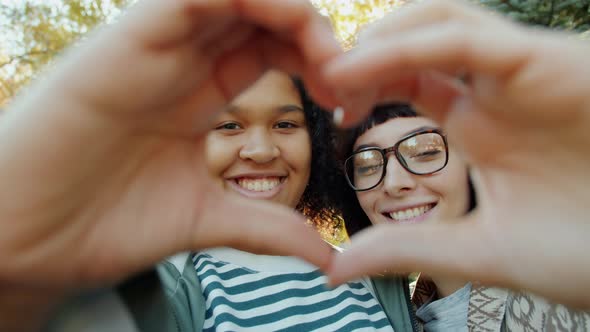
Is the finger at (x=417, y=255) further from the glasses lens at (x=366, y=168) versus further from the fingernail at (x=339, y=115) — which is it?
the glasses lens at (x=366, y=168)

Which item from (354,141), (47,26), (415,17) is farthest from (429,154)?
(47,26)

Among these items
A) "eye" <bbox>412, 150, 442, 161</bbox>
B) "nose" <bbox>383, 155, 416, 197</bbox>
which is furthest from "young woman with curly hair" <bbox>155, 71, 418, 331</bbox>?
"eye" <bbox>412, 150, 442, 161</bbox>

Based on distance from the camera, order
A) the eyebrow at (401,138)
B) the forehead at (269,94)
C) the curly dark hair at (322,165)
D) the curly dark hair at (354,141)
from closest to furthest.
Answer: the forehead at (269,94), the eyebrow at (401,138), the curly dark hair at (354,141), the curly dark hair at (322,165)

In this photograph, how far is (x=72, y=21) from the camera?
764 cm

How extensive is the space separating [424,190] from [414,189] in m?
0.05

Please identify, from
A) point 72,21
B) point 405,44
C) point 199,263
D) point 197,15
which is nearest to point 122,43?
point 197,15

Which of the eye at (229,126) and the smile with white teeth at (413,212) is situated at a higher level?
the eye at (229,126)

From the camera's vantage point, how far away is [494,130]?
2.78 feet

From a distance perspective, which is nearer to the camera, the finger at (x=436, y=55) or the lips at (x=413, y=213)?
the finger at (x=436, y=55)

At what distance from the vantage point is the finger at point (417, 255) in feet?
2.75

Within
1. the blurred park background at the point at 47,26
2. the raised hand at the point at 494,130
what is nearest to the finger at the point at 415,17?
the raised hand at the point at 494,130

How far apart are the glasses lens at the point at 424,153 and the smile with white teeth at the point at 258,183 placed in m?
0.64

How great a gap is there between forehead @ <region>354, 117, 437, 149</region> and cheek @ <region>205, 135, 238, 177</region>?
69cm

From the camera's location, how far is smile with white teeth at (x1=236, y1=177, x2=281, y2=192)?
2037 mm
